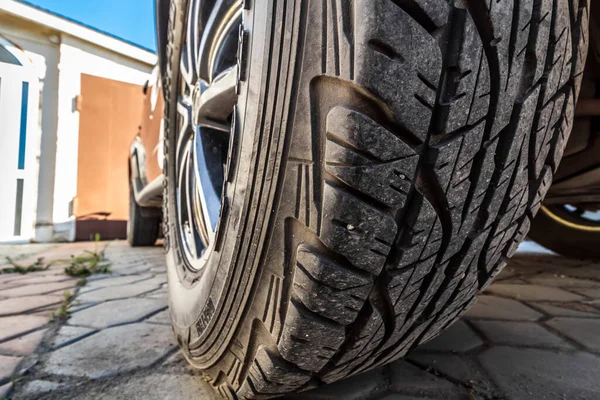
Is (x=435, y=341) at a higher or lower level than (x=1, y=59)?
lower

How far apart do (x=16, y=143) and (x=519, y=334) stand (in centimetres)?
440

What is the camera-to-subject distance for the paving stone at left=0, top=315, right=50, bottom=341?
1.03m

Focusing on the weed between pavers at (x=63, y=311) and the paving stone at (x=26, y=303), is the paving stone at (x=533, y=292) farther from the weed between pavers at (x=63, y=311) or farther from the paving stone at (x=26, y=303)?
the paving stone at (x=26, y=303)

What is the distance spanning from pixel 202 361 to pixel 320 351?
264mm

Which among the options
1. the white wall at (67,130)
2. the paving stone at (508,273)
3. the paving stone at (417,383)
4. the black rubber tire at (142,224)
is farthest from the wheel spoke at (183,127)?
the white wall at (67,130)

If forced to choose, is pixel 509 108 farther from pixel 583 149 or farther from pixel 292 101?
pixel 583 149

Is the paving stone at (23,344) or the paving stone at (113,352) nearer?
the paving stone at (113,352)

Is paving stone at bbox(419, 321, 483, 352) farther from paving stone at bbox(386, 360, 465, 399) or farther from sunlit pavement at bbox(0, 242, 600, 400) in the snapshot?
paving stone at bbox(386, 360, 465, 399)

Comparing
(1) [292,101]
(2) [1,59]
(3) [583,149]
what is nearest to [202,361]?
(1) [292,101]

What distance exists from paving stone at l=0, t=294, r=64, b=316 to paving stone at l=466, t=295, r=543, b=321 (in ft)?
4.43

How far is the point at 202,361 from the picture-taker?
2.14 ft

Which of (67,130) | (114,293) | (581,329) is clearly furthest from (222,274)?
(67,130)

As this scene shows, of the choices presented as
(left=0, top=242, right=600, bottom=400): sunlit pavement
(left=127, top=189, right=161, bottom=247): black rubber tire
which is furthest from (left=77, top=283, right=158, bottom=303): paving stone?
(left=127, top=189, right=161, bottom=247): black rubber tire

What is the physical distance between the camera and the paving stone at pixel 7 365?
2.53 feet
